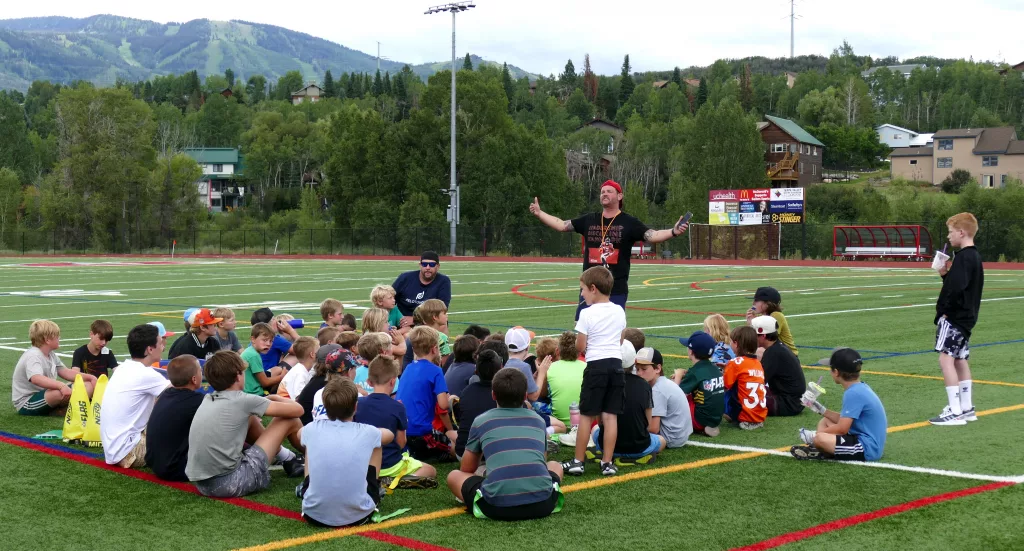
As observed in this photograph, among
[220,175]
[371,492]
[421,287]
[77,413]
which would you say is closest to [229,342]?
[421,287]

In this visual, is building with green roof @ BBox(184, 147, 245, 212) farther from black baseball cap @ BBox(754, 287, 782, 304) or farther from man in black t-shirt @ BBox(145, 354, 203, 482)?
man in black t-shirt @ BBox(145, 354, 203, 482)

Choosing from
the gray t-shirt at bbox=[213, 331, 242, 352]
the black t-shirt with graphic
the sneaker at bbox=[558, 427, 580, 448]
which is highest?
the black t-shirt with graphic

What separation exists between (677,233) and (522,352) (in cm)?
203

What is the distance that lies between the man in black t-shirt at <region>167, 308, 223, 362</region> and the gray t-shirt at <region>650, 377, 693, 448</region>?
4.64m

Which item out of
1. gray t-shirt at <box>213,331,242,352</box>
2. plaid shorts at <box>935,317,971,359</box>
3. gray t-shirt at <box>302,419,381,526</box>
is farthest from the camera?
gray t-shirt at <box>213,331,242,352</box>

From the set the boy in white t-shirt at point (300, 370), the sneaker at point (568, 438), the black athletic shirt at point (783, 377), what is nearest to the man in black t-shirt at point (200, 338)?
the boy in white t-shirt at point (300, 370)

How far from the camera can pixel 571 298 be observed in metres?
26.0

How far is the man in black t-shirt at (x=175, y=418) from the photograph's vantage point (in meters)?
7.43

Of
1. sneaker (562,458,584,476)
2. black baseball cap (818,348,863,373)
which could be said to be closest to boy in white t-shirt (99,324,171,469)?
sneaker (562,458,584,476)

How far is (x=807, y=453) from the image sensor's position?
812cm

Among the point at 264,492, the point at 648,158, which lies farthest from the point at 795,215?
the point at 648,158

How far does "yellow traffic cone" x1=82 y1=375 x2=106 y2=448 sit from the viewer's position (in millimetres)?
8930

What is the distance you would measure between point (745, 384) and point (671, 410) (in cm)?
118

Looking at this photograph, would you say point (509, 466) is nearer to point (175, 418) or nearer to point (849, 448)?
point (175, 418)
